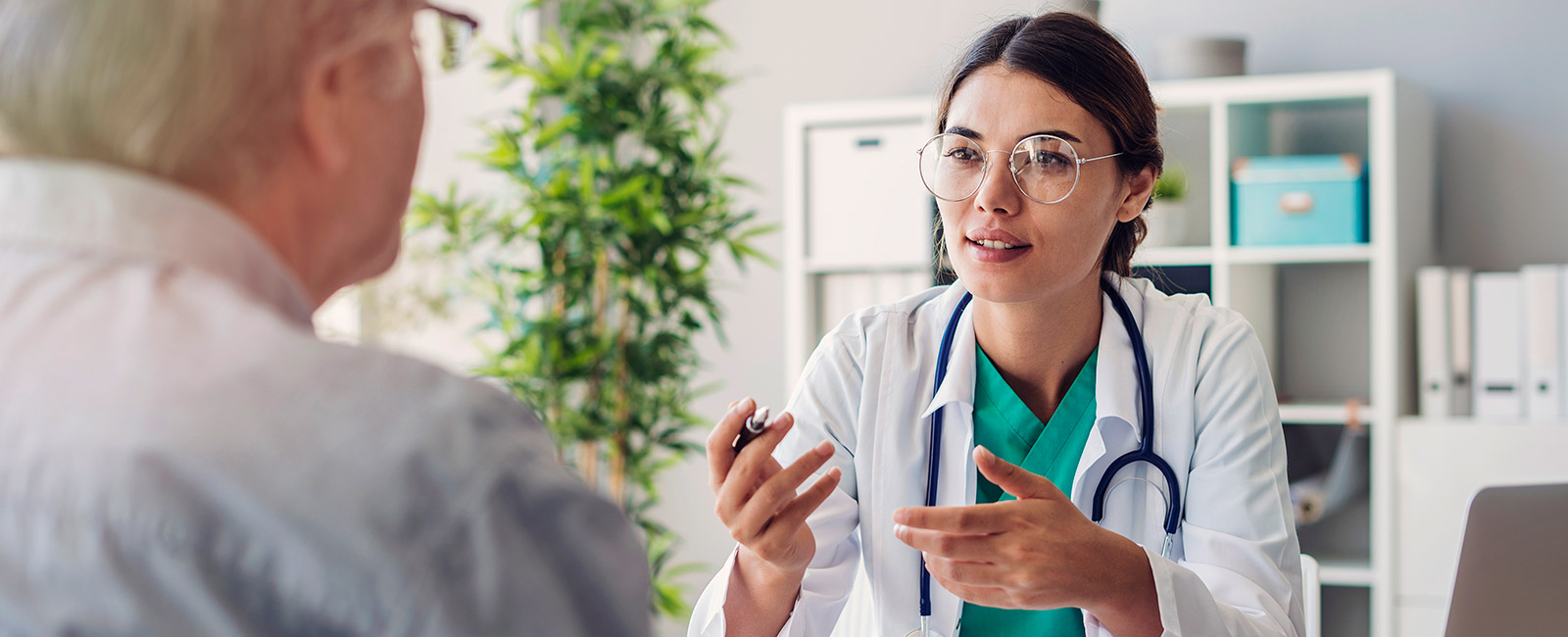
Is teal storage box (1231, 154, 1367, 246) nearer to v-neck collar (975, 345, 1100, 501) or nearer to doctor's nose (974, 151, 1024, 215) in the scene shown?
v-neck collar (975, 345, 1100, 501)

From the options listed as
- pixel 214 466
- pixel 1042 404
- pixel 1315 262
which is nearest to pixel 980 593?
pixel 1042 404

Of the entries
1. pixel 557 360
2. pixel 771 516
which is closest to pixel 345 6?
pixel 771 516

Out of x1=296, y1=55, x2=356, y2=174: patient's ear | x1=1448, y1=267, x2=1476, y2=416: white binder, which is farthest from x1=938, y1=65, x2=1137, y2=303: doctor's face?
x1=1448, y1=267, x2=1476, y2=416: white binder

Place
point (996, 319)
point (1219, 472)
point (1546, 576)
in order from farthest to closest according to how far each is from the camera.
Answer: point (996, 319), point (1219, 472), point (1546, 576)

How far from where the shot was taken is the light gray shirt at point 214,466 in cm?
44

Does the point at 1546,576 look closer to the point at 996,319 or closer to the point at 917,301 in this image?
the point at 996,319

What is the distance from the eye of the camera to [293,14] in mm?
543

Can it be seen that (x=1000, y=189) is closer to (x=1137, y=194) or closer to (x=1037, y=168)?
(x=1037, y=168)

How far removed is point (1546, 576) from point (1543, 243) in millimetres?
2173

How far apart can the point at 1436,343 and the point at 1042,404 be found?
1694 millimetres

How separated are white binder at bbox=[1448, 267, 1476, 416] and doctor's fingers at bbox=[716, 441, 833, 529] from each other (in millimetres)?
2202

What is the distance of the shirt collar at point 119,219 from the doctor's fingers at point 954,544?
656 millimetres

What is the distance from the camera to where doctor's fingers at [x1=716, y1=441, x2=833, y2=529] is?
3.54ft

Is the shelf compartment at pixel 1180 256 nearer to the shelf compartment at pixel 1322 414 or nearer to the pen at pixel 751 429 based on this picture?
the shelf compartment at pixel 1322 414
